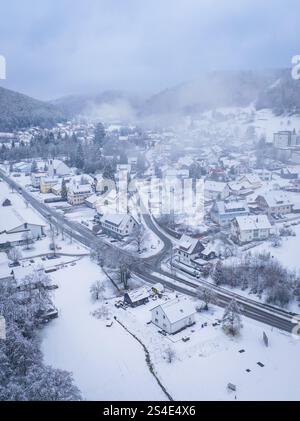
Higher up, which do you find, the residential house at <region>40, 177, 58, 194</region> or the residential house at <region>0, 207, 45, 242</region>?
the residential house at <region>40, 177, 58, 194</region>

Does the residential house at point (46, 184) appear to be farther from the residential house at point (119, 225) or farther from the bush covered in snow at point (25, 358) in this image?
the bush covered in snow at point (25, 358)

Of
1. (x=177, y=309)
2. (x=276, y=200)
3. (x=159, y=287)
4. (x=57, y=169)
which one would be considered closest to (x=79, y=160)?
(x=57, y=169)

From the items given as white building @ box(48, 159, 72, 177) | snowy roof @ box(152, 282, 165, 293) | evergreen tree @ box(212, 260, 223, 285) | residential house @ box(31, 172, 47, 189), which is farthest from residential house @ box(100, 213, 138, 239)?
white building @ box(48, 159, 72, 177)

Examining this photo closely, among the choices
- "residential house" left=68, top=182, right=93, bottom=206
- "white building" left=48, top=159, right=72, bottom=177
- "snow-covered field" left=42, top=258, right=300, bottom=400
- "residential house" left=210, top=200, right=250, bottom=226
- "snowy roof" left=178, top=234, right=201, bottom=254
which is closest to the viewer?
"snow-covered field" left=42, top=258, right=300, bottom=400

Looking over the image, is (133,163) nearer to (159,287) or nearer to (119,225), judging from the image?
(119,225)

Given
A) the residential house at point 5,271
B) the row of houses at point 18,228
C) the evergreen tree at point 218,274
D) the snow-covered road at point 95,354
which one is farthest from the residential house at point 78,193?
the evergreen tree at point 218,274

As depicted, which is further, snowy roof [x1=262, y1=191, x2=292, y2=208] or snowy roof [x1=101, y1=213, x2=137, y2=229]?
snowy roof [x1=262, y1=191, x2=292, y2=208]

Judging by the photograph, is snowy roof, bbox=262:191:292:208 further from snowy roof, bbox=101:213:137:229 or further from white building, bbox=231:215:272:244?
snowy roof, bbox=101:213:137:229
